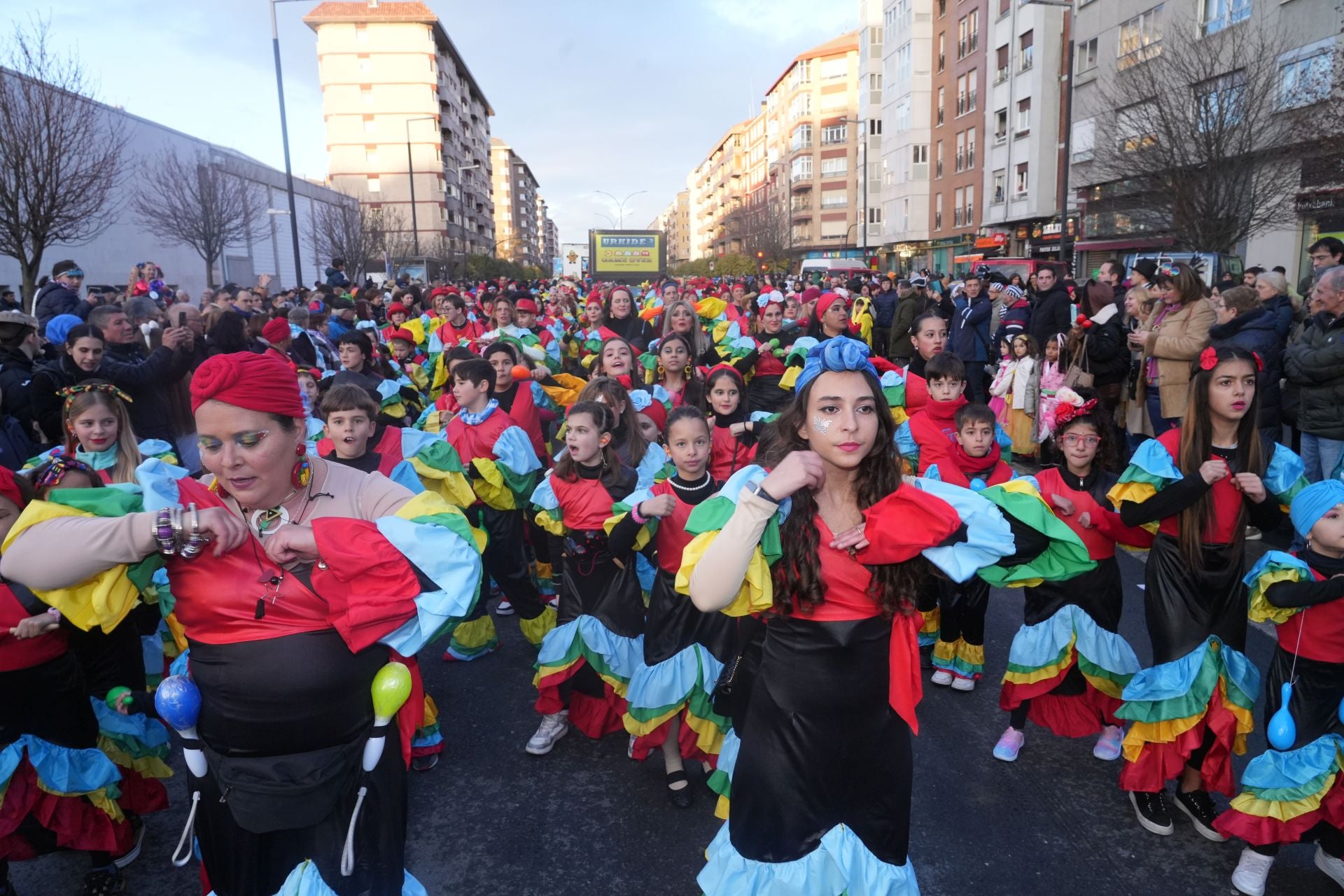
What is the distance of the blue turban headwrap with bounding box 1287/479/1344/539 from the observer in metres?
3.15

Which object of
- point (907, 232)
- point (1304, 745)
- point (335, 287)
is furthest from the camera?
point (907, 232)

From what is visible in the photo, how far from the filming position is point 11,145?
12750 millimetres

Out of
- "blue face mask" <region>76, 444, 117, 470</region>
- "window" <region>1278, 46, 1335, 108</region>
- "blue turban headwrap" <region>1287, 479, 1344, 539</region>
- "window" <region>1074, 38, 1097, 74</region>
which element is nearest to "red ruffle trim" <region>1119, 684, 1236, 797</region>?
"blue turban headwrap" <region>1287, 479, 1344, 539</region>

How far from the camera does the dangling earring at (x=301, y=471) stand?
2326 millimetres

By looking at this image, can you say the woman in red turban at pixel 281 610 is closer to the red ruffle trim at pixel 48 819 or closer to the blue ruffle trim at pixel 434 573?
the blue ruffle trim at pixel 434 573

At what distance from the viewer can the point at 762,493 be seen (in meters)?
2.26

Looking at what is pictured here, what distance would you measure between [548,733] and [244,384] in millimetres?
2862

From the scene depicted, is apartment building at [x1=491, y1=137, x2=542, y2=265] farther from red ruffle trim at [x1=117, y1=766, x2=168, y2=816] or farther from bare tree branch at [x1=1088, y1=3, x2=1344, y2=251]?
red ruffle trim at [x1=117, y1=766, x2=168, y2=816]

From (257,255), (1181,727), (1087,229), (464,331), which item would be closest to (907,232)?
(1087,229)

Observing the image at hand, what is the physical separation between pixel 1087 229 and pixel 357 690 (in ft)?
110

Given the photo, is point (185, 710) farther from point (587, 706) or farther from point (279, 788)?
point (587, 706)

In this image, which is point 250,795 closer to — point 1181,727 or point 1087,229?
point 1181,727

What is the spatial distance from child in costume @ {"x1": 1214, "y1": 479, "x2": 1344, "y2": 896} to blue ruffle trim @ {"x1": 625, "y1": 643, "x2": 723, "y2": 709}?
79.6 inches

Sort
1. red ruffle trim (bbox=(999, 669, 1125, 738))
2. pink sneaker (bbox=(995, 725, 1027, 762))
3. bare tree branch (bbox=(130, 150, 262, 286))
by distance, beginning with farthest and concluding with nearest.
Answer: bare tree branch (bbox=(130, 150, 262, 286)) → pink sneaker (bbox=(995, 725, 1027, 762)) → red ruffle trim (bbox=(999, 669, 1125, 738))
